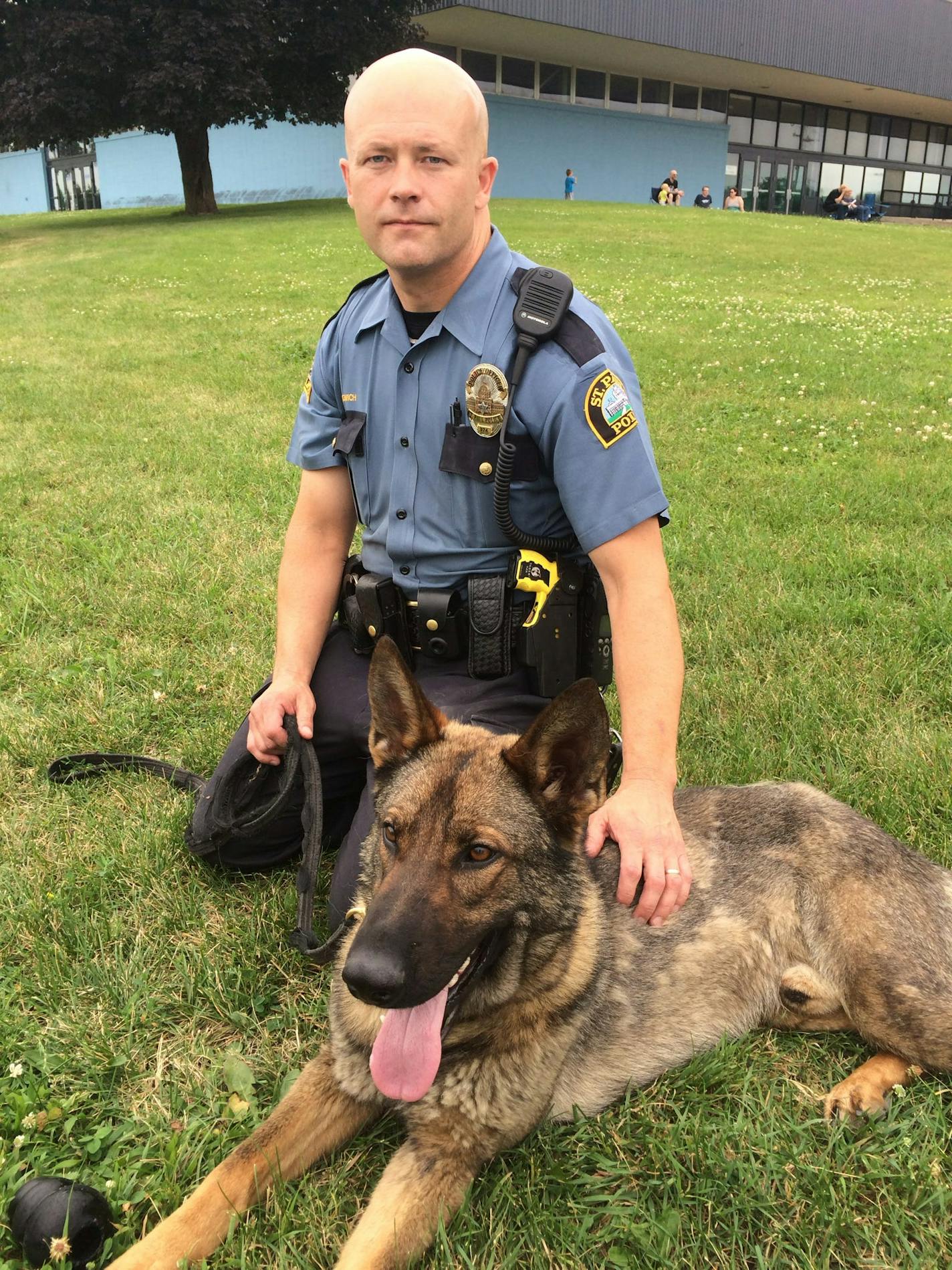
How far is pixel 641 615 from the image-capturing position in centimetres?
251

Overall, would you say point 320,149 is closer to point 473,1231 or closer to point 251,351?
point 251,351

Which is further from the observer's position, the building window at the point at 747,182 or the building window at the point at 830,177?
the building window at the point at 830,177

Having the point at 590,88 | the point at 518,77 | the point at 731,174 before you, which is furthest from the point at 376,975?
the point at 731,174

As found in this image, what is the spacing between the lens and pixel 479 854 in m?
2.06

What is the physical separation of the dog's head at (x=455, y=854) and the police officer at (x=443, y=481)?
0.16 metres

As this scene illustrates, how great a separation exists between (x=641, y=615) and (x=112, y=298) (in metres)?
15.3

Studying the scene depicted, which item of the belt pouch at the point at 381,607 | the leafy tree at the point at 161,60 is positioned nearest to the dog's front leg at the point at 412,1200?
the belt pouch at the point at 381,607

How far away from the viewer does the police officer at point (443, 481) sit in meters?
2.50

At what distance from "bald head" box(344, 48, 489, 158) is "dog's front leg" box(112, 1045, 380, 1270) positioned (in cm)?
255

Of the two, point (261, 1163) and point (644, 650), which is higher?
point (644, 650)

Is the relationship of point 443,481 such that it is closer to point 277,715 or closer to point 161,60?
point 277,715

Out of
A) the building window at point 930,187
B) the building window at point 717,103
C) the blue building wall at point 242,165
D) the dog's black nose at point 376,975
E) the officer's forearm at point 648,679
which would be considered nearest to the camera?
the dog's black nose at point 376,975

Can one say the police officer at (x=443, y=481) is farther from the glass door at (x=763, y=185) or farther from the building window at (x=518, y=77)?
the glass door at (x=763, y=185)

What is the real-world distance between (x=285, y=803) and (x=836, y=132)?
58.8m
